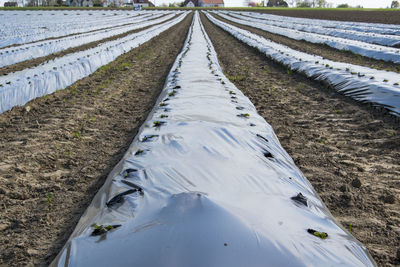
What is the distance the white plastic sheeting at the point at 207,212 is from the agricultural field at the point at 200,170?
0.01m

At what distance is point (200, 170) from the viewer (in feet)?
8.88

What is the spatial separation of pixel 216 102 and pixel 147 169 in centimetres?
234

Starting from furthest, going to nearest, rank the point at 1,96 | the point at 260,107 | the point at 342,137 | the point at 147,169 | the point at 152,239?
the point at 260,107 → the point at 1,96 → the point at 342,137 → the point at 147,169 → the point at 152,239

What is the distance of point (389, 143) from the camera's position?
174 inches

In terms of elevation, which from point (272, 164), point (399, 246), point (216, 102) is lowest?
point (399, 246)

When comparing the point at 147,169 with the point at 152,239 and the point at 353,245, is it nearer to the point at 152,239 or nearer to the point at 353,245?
the point at 152,239

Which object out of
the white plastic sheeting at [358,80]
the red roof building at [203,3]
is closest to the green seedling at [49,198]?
the white plastic sheeting at [358,80]

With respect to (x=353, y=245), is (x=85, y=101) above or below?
above

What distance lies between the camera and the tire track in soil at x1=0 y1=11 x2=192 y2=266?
2.77 m

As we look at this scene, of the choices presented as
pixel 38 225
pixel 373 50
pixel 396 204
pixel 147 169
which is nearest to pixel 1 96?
pixel 38 225

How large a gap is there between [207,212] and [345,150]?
3086 millimetres

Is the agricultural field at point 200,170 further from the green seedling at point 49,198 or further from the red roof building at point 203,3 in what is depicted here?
the red roof building at point 203,3

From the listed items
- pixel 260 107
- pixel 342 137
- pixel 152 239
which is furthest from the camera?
pixel 260 107

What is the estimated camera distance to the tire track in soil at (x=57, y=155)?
2.77 m
